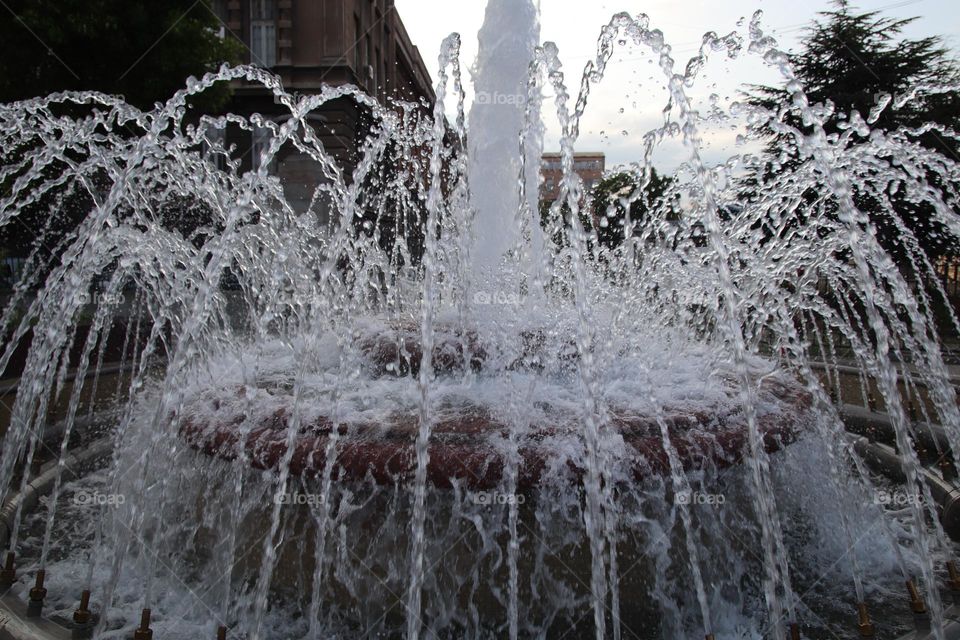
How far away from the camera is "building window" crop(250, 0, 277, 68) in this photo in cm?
2592

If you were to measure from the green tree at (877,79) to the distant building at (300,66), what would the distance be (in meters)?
14.5

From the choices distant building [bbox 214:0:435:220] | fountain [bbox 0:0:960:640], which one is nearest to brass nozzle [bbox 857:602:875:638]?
fountain [bbox 0:0:960:640]

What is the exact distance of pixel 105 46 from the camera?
13.6m

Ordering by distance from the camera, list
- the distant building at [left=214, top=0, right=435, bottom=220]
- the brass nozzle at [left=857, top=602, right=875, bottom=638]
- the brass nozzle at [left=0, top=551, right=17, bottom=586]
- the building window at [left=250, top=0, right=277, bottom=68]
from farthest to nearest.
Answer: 1. the building window at [left=250, top=0, right=277, bottom=68]
2. the distant building at [left=214, top=0, right=435, bottom=220]
3. the brass nozzle at [left=0, top=551, right=17, bottom=586]
4. the brass nozzle at [left=857, top=602, right=875, bottom=638]

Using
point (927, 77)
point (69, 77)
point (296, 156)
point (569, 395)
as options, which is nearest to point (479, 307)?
point (569, 395)

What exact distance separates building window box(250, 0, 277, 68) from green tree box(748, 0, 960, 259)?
59.0 ft

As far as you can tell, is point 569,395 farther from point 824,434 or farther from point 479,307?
point 824,434

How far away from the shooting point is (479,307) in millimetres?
4523

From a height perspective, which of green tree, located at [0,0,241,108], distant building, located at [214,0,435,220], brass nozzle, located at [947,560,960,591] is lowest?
brass nozzle, located at [947,560,960,591]

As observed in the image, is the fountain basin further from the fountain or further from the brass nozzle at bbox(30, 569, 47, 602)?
the brass nozzle at bbox(30, 569, 47, 602)

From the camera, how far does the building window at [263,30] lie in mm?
25922

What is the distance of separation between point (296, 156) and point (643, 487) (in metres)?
23.0

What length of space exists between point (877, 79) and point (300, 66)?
19.5 meters

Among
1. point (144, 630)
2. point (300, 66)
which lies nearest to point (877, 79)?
point (300, 66)
